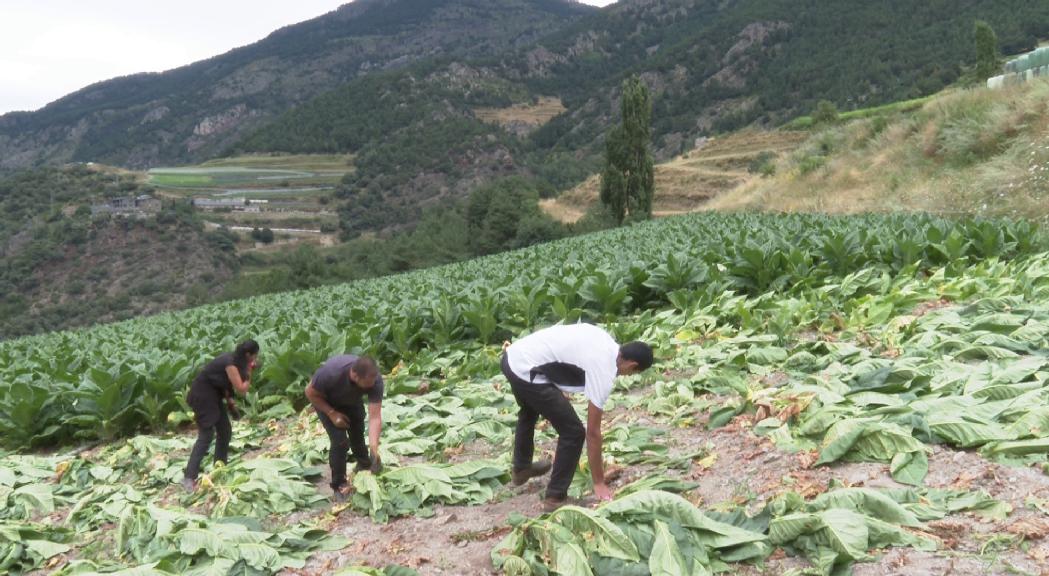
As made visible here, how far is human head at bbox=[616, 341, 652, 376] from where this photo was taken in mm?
4125

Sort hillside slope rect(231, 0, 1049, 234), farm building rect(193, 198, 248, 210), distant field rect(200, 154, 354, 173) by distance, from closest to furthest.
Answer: hillside slope rect(231, 0, 1049, 234)
farm building rect(193, 198, 248, 210)
distant field rect(200, 154, 354, 173)

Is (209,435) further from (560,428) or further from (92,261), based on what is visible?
(92,261)

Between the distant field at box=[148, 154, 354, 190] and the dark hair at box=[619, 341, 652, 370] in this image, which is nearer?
the dark hair at box=[619, 341, 652, 370]

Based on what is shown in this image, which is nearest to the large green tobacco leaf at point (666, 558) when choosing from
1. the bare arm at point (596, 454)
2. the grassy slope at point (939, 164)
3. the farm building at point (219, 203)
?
the bare arm at point (596, 454)

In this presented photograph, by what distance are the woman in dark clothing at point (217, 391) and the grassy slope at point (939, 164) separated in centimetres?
1598

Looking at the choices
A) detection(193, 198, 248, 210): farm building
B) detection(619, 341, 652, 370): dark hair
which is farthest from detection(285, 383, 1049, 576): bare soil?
detection(193, 198, 248, 210): farm building

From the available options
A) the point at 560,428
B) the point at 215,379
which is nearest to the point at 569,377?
the point at 560,428

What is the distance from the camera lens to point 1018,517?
10.7 ft

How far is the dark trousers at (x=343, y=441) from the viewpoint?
16.8ft

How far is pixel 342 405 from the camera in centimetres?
517

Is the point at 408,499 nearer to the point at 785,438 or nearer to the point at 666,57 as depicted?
the point at 785,438

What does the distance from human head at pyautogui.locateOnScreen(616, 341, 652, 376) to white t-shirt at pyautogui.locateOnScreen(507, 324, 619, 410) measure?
0.05 metres

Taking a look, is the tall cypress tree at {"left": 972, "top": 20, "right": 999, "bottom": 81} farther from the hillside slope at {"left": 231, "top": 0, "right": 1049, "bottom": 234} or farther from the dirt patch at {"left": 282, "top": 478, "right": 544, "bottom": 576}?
the dirt patch at {"left": 282, "top": 478, "right": 544, "bottom": 576}

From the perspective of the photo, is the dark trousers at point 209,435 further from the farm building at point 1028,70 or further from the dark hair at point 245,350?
the farm building at point 1028,70
